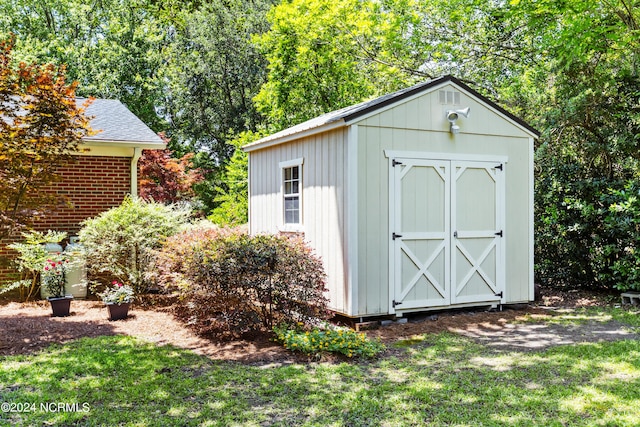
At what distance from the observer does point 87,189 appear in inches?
380

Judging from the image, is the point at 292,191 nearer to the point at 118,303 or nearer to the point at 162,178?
the point at 118,303

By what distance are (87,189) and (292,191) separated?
12.7 feet

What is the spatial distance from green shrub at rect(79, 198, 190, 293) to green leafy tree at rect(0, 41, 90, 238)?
6.43 ft

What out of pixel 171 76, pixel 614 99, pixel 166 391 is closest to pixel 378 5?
pixel 614 99

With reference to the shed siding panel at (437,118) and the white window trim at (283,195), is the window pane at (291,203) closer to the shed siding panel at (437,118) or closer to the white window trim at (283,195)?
the white window trim at (283,195)

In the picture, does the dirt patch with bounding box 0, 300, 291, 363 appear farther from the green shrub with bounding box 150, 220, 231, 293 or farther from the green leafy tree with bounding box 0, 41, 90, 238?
the green leafy tree with bounding box 0, 41, 90, 238

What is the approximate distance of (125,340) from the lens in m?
6.06

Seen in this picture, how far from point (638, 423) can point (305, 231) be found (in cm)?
503

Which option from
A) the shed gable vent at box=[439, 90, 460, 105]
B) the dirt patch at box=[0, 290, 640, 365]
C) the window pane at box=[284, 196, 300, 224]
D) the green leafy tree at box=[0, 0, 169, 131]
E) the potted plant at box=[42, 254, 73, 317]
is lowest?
the dirt patch at box=[0, 290, 640, 365]

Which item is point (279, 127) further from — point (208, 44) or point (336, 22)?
point (208, 44)

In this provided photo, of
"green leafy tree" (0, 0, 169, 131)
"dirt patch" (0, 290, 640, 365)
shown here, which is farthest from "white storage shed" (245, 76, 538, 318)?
"green leafy tree" (0, 0, 169, 131)

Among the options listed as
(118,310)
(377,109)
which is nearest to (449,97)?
(377,109)

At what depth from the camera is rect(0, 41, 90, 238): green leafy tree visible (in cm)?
591

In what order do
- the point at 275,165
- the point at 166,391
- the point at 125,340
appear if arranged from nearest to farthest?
the point at 166,391 < the point at 125,340 < the point at 275,165
